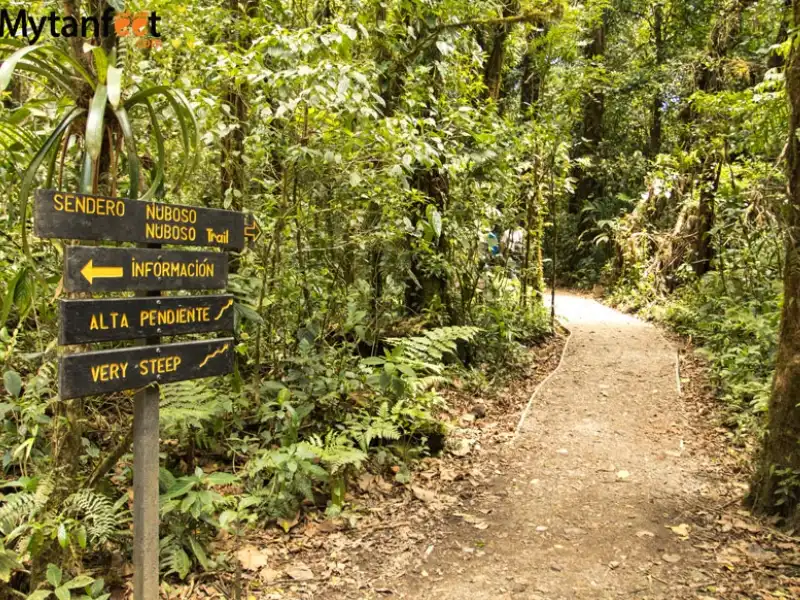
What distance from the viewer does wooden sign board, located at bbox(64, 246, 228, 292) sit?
2.48m

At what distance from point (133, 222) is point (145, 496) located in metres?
1.32

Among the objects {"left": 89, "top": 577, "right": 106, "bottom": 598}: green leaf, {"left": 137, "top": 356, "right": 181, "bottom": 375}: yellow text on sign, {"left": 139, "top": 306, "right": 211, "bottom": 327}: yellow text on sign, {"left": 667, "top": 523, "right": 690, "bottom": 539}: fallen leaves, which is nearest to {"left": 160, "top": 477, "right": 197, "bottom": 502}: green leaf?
{"left": 89, "top": 577, "right": 106, "bottom": 598}: green leaf

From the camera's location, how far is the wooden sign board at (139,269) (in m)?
2.48

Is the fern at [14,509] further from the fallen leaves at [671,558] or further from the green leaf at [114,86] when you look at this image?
the fallen leaves at [671,558]

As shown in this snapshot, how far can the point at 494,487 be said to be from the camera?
5.55 m

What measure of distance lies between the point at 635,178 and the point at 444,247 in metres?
14.2

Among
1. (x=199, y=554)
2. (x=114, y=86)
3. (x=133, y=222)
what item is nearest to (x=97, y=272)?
(x=133, y=222)

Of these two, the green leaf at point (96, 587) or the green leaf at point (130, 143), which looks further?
the green leaf at point (96, 587)

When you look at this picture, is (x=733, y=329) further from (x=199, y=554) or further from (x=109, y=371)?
(x=109, y=371)

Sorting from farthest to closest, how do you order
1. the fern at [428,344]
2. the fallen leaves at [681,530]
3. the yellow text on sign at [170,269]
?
the fern at [428,344], the fallen leaves at [681,530], the yellow text on sign at [170,269]

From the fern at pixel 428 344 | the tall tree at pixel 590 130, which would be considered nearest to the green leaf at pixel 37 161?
the fern at pixel 428 344

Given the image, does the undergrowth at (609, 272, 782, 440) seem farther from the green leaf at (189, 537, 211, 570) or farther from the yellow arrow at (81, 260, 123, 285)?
the yellow arrow at (81, 260, 123, 285)

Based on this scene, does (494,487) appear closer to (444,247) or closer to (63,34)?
(444,247)

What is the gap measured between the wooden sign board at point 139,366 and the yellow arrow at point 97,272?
331 mm
